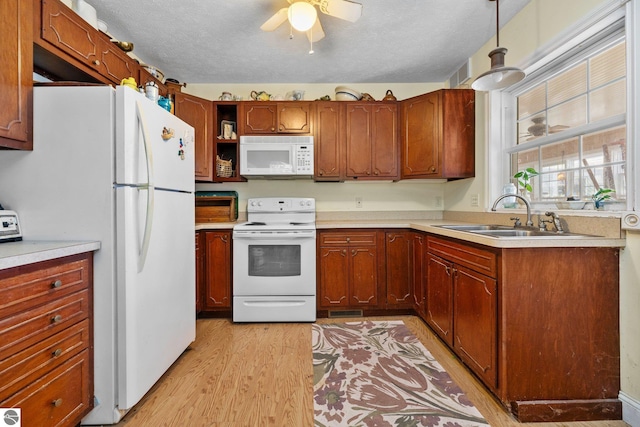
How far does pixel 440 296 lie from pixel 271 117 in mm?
2317

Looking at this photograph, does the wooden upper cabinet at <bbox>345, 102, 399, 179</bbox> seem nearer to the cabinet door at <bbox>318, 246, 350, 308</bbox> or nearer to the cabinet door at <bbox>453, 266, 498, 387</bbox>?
the cabinet door at <bbox>318, 246, 350, 308</bbox>

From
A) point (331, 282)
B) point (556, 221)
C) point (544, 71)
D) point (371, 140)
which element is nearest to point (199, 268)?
point (331, 282)

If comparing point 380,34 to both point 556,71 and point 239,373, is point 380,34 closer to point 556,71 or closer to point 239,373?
point 556,71

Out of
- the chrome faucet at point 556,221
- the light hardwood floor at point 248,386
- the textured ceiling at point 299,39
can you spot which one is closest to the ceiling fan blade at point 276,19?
the textured ceiling at point 299,39

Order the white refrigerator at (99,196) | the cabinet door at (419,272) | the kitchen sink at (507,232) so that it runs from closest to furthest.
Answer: the white refrigerator at (99,196) → the kitchen sink at (507,232) → the cabinet door at (419,272)

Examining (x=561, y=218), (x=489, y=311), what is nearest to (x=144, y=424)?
(x=489, y=311)

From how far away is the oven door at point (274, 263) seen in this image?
2664mm

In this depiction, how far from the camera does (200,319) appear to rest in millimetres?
2775

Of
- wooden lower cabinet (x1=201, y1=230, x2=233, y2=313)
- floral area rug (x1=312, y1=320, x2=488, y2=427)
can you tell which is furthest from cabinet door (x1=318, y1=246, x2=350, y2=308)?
wooden lower cabinet (x1=201, y1=230, x2=233, y2=313)

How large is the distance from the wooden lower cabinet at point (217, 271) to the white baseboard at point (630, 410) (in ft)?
8.85

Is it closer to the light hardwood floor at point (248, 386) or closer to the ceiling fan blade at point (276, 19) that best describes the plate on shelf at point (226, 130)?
the ceiling fan blade at point (276, 19)

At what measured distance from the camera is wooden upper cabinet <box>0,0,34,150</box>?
50.1 inches

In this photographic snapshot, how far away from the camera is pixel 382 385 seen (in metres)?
1.73

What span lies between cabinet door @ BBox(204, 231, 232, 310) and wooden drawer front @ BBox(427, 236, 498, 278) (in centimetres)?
185
